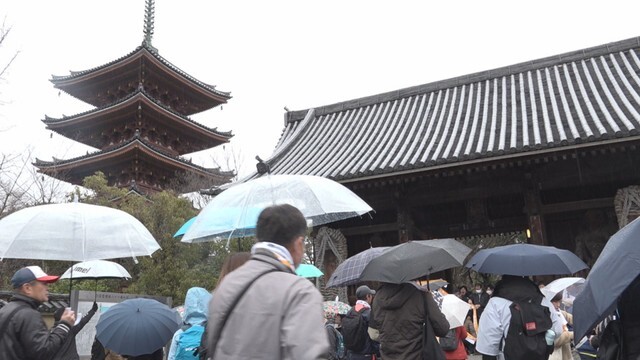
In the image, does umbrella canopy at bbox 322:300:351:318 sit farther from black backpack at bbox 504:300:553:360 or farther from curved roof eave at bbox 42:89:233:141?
curved roof eave at bbox 42:89:233:141

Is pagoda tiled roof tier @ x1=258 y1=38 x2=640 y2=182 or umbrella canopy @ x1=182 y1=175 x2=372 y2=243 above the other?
pagoda tiled roof tier @ x1=258 y1=38 x2=640 y2=182

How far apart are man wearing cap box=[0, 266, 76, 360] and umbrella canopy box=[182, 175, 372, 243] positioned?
1162 millimetres

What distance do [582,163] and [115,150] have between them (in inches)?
720

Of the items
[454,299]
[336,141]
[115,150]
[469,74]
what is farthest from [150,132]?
[454,299]

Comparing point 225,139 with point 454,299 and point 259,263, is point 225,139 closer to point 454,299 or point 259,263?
point 454,299

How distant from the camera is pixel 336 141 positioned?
500 inches

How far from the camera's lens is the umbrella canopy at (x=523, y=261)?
13.8 feet

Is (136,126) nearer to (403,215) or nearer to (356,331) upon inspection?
(403,215)

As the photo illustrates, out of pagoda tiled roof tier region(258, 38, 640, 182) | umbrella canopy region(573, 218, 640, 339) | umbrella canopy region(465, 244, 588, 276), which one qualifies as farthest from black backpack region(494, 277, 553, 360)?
A: pagoda tiled roof tier region(258, 38, 640, 182)

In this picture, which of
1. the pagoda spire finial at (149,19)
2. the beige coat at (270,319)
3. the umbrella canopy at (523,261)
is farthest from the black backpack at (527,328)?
the pagoda spire finial at (149,19)

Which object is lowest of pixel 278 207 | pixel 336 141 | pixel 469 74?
pixel 278 207

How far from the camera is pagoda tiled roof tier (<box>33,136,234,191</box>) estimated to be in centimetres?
2159

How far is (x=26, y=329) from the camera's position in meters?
3.08

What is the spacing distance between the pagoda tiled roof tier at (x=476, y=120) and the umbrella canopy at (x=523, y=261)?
3.74 metres
